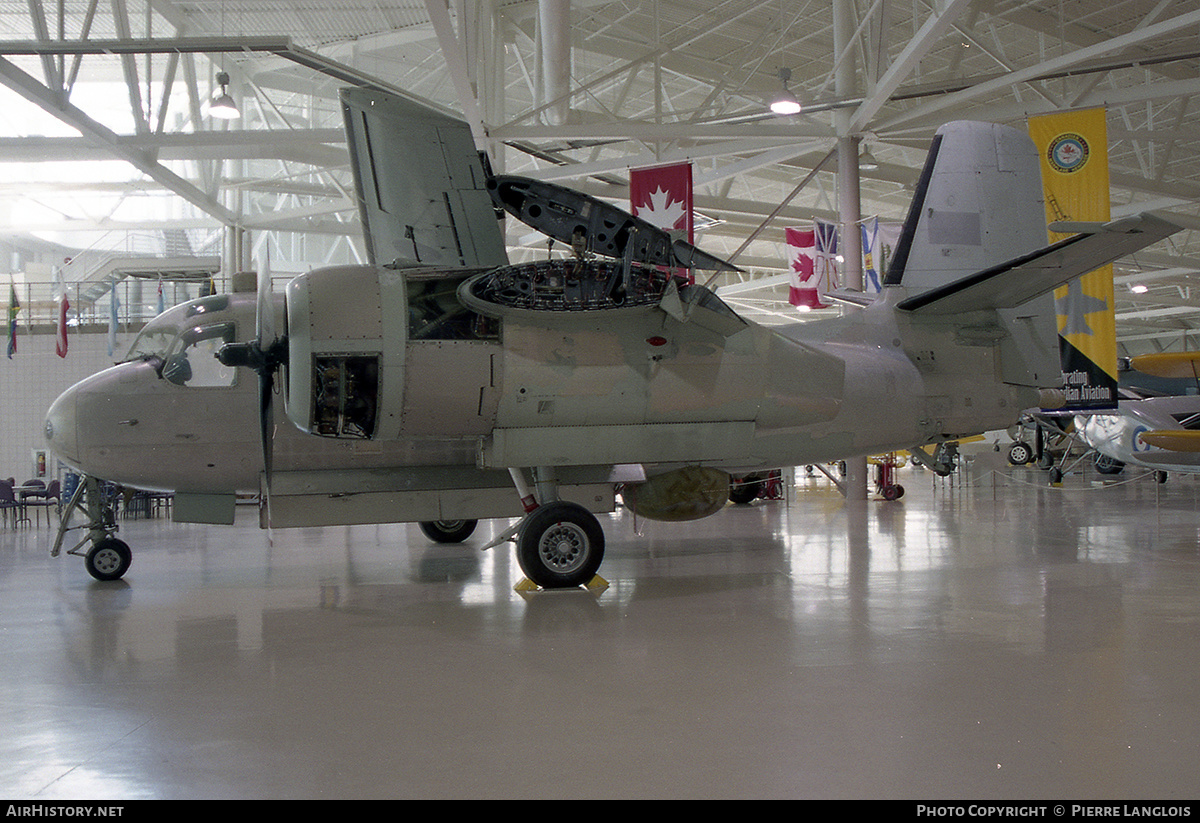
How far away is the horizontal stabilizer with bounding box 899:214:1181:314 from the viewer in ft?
27.7

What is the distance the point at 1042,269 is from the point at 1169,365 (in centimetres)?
1409

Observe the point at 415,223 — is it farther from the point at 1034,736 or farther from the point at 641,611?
the point at 1034,736

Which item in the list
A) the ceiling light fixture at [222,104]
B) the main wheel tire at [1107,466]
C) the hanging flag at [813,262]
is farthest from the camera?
the main wheel tire at [1107,466]

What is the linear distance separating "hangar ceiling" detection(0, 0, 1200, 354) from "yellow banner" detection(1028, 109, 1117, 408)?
4.45 ft

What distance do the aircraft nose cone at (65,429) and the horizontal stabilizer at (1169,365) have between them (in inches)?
855

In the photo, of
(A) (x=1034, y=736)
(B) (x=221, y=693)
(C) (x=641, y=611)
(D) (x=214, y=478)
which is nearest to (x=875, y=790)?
(A) (x=1034, y=736)

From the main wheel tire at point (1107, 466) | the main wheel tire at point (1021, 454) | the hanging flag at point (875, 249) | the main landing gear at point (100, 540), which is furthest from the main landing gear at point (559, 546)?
the main wheel tire at point (1021, 454)

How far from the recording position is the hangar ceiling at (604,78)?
16844mm

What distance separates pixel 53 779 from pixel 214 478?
24.4ft

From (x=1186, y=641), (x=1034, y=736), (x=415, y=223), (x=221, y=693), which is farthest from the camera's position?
(x=415, y=223)

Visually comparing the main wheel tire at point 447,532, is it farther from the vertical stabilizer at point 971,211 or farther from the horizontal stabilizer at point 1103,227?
the horizontal stabilizer at point 1103,227

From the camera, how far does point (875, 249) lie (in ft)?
66.9

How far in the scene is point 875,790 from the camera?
3.72 m

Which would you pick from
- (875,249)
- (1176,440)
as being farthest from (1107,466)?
(875,249)
